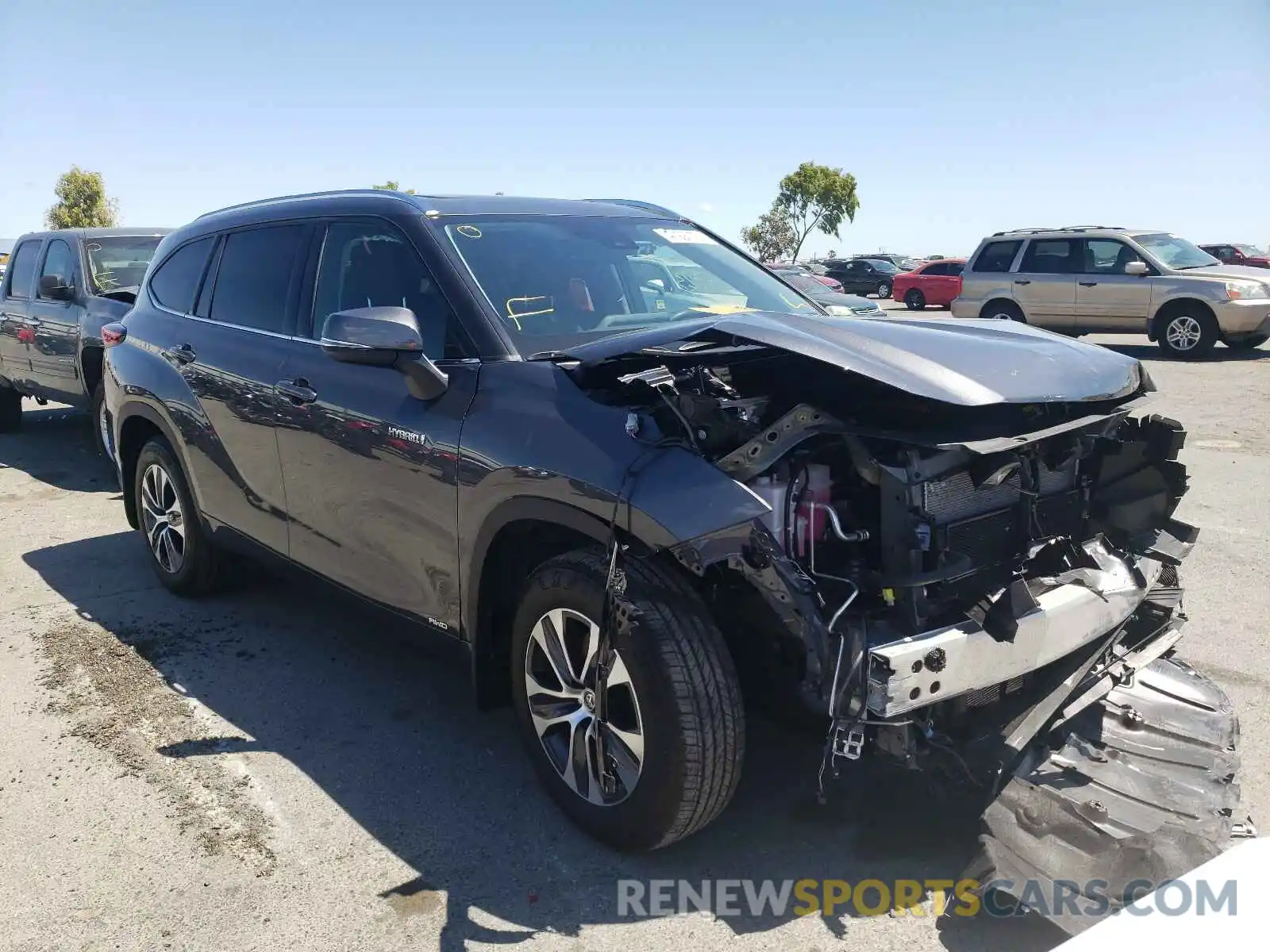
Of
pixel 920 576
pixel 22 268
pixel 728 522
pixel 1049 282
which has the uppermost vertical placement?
pixel 1049 282

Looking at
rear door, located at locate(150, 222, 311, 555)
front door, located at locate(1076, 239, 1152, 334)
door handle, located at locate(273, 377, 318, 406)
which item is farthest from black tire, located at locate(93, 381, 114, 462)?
front door, located at locate(1076, 239, 1152, 334)

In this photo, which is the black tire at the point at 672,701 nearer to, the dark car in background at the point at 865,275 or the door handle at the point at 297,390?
the door handle at the point at 297,390

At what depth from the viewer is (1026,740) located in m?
2.81

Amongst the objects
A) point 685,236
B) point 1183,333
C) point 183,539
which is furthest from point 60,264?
point 1183,333

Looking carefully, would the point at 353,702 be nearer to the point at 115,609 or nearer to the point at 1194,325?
the point at 115,609

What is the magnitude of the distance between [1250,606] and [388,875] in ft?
13.7

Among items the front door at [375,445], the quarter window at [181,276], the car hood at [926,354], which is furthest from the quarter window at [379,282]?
the quarter window at [181,276]

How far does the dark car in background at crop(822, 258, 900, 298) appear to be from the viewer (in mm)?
35594

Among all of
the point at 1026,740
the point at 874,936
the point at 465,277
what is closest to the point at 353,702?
the point at 465,277

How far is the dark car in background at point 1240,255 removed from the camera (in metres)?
29.2

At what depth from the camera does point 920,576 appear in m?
2.66

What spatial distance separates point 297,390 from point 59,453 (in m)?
7.10

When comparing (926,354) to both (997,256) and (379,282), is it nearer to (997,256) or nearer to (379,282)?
(379,282)

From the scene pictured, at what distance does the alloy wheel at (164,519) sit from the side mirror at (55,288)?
4326mm
